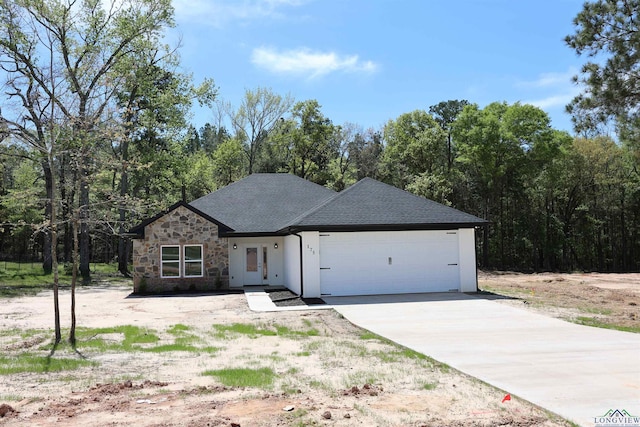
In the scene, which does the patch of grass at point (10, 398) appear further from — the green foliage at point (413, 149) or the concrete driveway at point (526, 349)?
the green foliage at point (413, 149)

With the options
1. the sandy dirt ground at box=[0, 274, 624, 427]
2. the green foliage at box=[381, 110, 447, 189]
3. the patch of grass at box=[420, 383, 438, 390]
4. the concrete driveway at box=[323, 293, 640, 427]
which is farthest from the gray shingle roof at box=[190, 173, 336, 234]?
the patch of grass at box=[420, 383, 438, 390]

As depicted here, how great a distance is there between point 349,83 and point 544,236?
65.1 ft

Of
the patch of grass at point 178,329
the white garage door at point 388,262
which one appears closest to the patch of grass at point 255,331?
the patch of grass at point 178,329

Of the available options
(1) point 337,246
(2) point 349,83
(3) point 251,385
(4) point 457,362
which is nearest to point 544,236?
(2) point 349,83

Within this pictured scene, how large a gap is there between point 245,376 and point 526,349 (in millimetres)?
4746

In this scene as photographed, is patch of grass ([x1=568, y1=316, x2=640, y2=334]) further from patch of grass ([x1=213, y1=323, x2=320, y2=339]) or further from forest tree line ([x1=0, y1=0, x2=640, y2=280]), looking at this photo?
forest tree line ([x1=0, y1=0, x2=640, y2=280])

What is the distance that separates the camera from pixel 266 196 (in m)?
25.4

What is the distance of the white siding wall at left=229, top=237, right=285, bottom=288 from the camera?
2214 cm

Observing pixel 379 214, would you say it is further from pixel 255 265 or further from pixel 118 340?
pixel 118 340

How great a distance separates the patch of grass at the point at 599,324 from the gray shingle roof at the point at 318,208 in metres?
5.98

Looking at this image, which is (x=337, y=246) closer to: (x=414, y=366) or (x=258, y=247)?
(x=258, y=247)

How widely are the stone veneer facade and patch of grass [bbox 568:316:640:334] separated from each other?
45.1ft

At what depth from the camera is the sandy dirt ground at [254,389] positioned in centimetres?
501

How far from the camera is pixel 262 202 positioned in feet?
81.2
